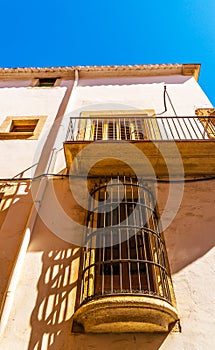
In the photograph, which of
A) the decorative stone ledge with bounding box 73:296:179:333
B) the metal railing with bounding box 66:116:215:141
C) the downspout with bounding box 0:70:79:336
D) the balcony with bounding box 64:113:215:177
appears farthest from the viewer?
the metal railing with bounding box 66:116:215:141

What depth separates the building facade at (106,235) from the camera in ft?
11.0

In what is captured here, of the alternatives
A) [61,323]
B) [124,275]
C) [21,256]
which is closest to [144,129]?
[124,275]

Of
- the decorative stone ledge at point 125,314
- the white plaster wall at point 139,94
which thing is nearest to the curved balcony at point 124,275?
the decorative stone ledge at point 125,314

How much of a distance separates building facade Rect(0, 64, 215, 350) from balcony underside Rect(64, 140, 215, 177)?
2 cm

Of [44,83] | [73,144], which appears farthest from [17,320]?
[44,83]

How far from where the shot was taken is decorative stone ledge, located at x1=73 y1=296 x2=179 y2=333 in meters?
3.24

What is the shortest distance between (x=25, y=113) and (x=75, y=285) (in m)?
6.19

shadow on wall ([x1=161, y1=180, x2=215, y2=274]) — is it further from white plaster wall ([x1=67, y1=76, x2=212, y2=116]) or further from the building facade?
white plaster wall ([x1=67, y1=76, x2=212, y2=116])

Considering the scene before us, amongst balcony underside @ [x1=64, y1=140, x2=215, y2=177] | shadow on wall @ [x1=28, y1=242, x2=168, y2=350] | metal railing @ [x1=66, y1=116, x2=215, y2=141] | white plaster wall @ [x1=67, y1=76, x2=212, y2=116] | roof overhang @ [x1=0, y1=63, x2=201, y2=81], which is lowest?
shadow on wall @ [x1=28, y1=242, x2=168, y2=350]

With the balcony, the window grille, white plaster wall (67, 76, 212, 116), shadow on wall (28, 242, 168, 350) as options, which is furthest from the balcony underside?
white plaster wall (67, 76, 212, 116)

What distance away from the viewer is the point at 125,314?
328 centimetres

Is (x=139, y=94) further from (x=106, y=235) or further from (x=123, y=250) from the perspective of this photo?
(x=123, y=250)

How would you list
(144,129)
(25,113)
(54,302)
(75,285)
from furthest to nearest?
(25,113)
(144,129)
(75,285)
(54,302)

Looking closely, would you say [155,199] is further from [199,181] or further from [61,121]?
[61,121]
